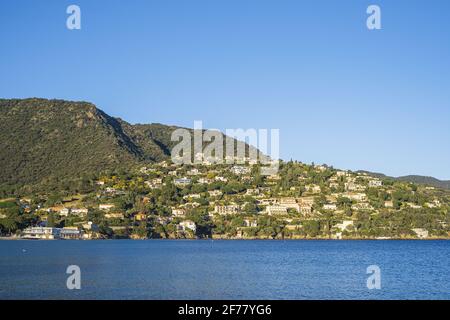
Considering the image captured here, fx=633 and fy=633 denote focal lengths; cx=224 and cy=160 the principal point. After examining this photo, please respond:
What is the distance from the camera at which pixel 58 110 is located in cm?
15688

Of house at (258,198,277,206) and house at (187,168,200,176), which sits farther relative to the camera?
house at (187,168,200,176)

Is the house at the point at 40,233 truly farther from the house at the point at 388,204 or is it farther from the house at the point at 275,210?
the house at the point at 388,204

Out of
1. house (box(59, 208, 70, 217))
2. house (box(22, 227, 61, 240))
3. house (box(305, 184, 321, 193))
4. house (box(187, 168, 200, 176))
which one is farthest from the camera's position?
house (box(187, 168, 200, 176))

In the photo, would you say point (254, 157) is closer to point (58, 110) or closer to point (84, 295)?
point (58, 110)

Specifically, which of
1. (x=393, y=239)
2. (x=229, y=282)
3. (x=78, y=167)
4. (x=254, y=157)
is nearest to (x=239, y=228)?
(x=393, y=239)

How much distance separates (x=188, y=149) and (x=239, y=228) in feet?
190

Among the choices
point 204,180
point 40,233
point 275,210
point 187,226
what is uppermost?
point 204,180

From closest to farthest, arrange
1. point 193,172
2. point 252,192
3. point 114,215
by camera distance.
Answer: point 114,215 → point 252,192 → point 193,172

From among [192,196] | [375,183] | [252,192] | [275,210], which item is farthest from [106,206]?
[375,183]

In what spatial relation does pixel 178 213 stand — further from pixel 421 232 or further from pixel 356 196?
pixel 421 232

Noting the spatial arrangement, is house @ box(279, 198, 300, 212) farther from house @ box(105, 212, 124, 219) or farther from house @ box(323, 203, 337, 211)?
house @ box(105, 212, 124, 219)

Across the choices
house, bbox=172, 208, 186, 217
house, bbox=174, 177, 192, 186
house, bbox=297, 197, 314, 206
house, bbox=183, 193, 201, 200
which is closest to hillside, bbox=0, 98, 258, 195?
house, bbox=174, 177, 192, 186

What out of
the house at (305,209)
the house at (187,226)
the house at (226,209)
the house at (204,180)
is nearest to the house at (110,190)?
the house at (187,226)

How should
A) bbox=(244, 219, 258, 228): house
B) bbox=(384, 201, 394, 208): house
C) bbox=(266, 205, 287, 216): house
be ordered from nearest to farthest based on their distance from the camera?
bbox=(244, 219, 258, 228): house, bbox=(266, 205, 287, 216): house, bbox=(384, 201, 394, 208): house
